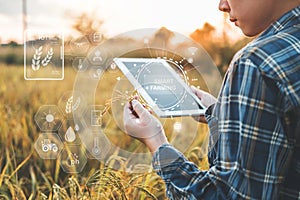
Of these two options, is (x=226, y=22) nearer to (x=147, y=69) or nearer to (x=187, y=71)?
(x=187, y=71)

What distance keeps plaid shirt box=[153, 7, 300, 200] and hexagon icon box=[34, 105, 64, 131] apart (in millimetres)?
567

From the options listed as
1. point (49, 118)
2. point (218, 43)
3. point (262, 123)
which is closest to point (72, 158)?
point (49, 118)

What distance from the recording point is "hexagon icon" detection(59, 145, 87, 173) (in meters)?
1.36

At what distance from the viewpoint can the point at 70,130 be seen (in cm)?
133

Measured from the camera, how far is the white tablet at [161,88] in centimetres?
111

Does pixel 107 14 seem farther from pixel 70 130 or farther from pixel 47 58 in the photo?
pixel 70 130

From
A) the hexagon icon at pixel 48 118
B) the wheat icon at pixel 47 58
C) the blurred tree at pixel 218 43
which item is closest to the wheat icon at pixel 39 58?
the wheat icon at pixel 47 58

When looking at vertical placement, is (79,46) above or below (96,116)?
above

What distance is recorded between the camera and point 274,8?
83 centimetres

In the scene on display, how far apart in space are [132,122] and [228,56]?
0.65 m

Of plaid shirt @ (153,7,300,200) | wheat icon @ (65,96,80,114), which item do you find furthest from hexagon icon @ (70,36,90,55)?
plaid shirt @ (153,7,300,200)

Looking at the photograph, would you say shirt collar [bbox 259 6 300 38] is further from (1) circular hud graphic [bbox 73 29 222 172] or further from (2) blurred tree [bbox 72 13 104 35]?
(2) blurred tree [bbox 72 13 104 35]

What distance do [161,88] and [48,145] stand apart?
36 centimetres
